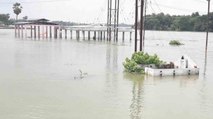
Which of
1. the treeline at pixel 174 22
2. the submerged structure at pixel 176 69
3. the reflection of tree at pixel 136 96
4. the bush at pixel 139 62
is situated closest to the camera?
the reflection of tree at pixel 136 96

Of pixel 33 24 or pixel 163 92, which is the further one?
pixel 33 24

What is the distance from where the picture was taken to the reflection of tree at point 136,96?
18.1m

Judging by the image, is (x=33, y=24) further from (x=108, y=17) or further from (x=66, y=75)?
(x=66, y=75)

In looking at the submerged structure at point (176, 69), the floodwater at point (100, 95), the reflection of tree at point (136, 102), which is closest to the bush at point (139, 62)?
the submerged structure at point (176, 69)

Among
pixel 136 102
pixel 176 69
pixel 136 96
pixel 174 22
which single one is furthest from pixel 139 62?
pixel 174 22

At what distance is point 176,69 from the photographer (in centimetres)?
3028

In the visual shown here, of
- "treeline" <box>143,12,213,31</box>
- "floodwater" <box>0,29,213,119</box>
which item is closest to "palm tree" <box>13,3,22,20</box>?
"treeline" <box>143,12,213,31</box>

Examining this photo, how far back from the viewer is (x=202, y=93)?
78.3 ft

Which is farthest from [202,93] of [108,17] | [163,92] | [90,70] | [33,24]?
[33,24]

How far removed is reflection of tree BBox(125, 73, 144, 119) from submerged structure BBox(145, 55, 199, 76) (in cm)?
100

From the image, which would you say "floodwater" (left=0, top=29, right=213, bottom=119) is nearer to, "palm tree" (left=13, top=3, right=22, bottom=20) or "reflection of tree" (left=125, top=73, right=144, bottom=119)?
"reflection of tree" (left=125, top=73, right=144, bottom=119)

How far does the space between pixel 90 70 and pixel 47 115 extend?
16.4 m

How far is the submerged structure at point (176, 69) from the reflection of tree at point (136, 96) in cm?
100

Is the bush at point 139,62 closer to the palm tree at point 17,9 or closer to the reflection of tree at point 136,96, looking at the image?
the reflection of tree at point 136,96
